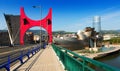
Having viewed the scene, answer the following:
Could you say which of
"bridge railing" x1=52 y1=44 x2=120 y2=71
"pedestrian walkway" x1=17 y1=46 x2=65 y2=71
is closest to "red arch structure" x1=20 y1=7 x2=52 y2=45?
"pedestrian walkway" x1=17 y1=46 x2=65 y2=71

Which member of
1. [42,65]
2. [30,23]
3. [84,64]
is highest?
[30,23]

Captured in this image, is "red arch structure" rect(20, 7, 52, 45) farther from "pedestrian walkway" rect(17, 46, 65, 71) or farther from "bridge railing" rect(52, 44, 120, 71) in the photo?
"bridge railing" rect(52, 44, 120, 71)

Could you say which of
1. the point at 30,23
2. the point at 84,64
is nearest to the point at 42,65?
the point at 84,64

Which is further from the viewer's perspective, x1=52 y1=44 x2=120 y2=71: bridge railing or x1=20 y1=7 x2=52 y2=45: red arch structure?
x1=20 y1=7 x2=52 y2=45: red arch structure

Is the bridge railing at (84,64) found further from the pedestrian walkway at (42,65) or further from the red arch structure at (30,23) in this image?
the red arch structure at (30,23)

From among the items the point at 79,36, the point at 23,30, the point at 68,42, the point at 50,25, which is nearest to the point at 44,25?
the point at 50,25

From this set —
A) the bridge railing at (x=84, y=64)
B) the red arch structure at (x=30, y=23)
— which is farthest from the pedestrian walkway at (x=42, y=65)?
the red arch structure at (x=30, y=23)

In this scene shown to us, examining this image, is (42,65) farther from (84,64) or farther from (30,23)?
(30,23)

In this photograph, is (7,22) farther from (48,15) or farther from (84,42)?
(84,42)

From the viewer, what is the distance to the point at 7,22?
314 ft

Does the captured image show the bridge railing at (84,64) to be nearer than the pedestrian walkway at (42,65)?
Yes

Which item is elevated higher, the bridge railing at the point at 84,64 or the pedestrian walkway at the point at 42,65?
the bridge railing at the point at 84,64

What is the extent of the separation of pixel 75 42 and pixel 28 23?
Answer: 76.9ft

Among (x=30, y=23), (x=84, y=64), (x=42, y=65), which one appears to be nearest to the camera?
(x=84, y=64)
